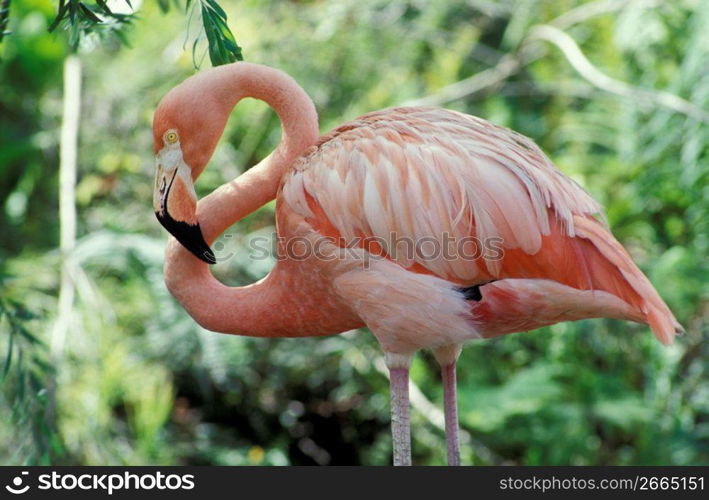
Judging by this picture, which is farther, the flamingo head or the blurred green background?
the blurred green background

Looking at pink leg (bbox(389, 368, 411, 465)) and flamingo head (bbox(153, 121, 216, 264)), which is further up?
flamingo head (bbox(153, 121, 216, 264))

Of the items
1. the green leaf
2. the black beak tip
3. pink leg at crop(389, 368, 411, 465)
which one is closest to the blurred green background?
the black beak tip

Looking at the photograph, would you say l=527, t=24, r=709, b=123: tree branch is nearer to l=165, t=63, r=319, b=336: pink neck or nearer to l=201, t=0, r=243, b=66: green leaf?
l=165, t=63, r=319, b=336: pink neck

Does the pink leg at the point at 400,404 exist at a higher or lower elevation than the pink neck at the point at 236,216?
lower

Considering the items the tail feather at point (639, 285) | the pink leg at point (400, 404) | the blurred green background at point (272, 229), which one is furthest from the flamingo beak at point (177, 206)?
the blurred green background at point (272, 229)

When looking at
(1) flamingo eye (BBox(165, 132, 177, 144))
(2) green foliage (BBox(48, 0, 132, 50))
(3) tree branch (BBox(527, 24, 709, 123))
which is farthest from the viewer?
(3) tree branch (BBox(527, 24, 709, 123))

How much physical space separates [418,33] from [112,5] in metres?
3.27

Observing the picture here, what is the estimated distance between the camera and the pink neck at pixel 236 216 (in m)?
2.24

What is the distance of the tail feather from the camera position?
206cm

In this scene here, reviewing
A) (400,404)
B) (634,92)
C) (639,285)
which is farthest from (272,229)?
(639,285)
